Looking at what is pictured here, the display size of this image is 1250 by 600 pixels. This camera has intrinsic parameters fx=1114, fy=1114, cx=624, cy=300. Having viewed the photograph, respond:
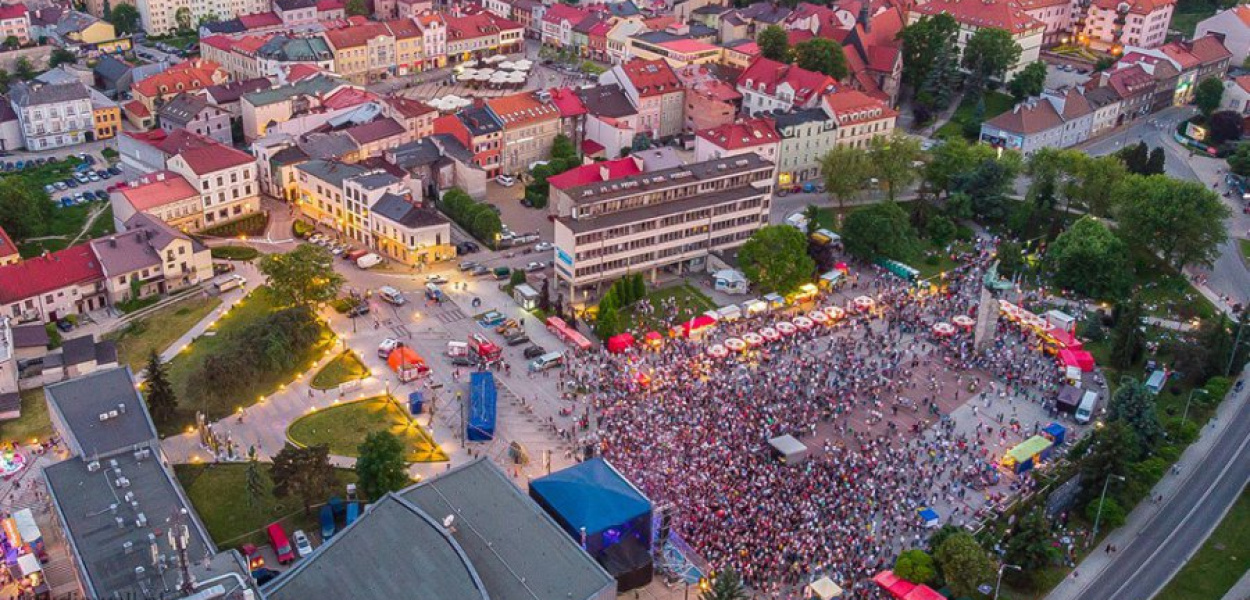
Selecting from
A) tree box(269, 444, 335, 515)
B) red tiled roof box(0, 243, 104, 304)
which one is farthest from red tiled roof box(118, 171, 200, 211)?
tree box(269, 444, 335, 515)

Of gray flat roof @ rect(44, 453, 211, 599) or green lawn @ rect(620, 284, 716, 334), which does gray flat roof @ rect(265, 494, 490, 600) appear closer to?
gray flat roof @ rect(44, 453, 211, 599)

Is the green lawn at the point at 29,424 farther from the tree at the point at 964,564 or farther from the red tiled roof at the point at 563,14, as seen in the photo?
the red tiled roof at the point at 563,14

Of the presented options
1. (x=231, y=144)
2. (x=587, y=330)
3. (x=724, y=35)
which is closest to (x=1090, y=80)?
(x=724, y=35)

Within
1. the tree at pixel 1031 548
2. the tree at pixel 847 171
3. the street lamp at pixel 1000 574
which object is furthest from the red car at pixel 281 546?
the tree at pixel 847 171

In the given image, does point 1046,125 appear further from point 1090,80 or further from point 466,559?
point 466,559

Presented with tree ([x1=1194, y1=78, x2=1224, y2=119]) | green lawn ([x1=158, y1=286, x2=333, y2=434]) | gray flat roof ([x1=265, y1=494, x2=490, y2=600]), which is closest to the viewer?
gray flat roof ([x1=265, y1=494, x2=490, y2=600])

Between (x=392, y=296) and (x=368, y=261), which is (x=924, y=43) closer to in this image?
(x=368, y=261)
